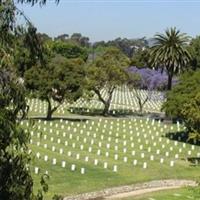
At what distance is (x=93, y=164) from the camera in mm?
32656

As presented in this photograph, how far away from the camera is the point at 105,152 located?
122 feet

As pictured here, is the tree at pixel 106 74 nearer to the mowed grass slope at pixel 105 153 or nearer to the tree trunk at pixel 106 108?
the tree trunk at pixel 106 108

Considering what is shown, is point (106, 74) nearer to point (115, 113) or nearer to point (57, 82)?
point (115, 113)

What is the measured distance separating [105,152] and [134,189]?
882 cm

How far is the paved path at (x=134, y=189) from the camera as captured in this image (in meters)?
26.2

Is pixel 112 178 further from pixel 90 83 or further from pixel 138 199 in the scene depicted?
pixel 90 83

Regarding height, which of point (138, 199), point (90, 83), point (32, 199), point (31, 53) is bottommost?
point (138, 199)

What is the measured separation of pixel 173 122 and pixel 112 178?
2834 cm

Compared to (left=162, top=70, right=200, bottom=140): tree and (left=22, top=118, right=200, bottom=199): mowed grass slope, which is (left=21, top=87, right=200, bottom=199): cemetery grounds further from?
(left=162, top=70, right=200, bottom=140): tree

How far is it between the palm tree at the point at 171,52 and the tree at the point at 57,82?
1494 cm

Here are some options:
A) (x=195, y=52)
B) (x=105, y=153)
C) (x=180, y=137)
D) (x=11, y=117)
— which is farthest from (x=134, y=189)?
(x=195, y=52)

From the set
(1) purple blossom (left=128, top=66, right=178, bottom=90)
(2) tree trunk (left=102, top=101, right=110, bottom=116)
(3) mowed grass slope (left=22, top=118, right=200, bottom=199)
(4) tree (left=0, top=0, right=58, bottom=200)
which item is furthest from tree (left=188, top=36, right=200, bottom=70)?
(4) tree (left=0, top=0, right=58, bottom=200)

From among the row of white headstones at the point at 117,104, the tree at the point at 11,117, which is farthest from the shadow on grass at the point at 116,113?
the tree at the point at 11,117

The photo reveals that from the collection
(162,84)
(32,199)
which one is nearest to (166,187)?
(32,199)
